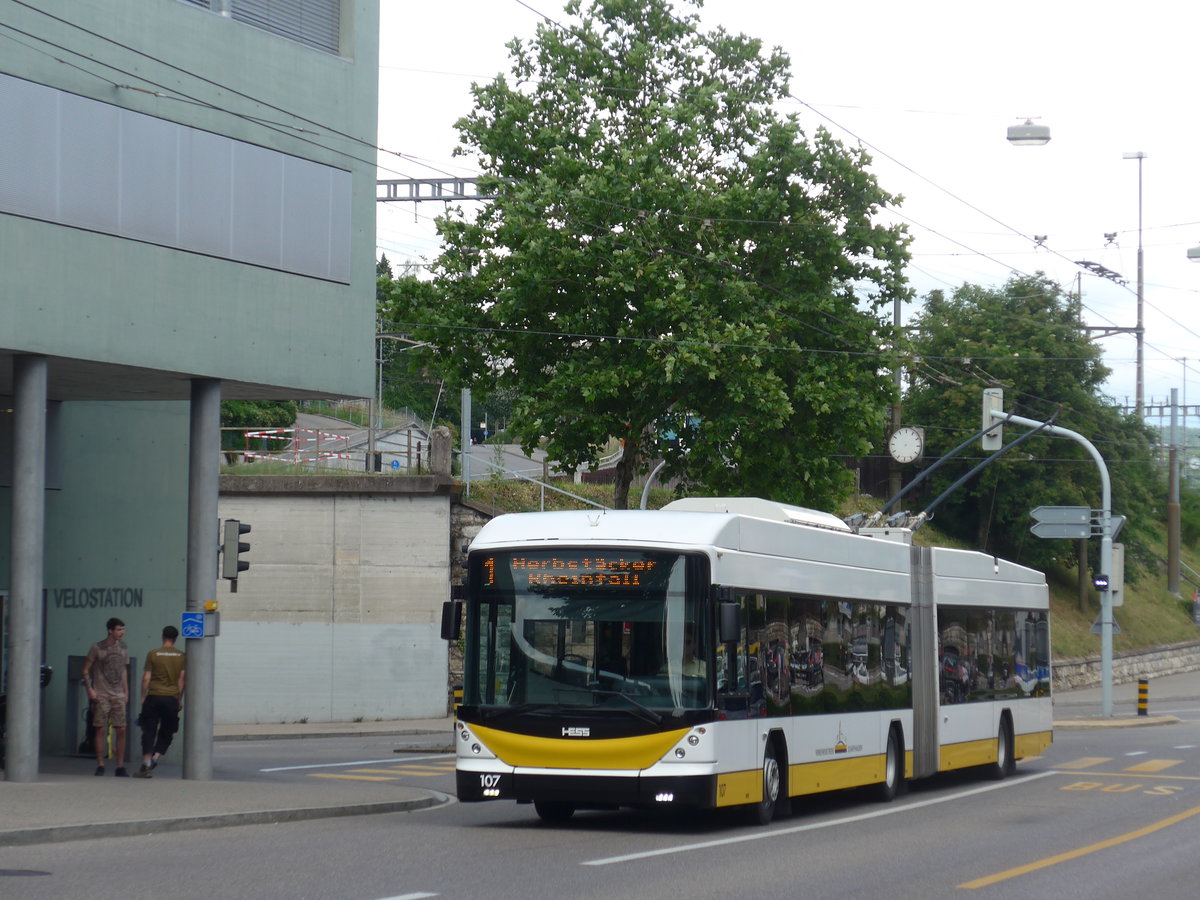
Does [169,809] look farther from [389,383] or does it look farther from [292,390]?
[389,383]

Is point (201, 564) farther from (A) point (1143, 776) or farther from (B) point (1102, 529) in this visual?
(B) point (1102, 529)

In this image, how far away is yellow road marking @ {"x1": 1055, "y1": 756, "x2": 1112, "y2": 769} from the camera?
963 inches

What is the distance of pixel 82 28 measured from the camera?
59.8 feet

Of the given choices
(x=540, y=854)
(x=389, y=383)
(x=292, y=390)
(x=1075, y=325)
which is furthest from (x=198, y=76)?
(x=389, y=383)

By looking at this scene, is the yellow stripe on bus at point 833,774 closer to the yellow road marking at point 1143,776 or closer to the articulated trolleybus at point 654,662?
the articulated trolleybus at point 654,662

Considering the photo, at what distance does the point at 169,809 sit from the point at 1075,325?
5036 centimetres

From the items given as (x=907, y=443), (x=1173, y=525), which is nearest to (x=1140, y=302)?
(x=1173, y=525)

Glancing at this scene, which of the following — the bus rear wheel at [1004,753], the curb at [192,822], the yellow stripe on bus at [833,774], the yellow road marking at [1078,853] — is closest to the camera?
the yellow road marking at [1078,853]

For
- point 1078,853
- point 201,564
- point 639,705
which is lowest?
point 1078,853

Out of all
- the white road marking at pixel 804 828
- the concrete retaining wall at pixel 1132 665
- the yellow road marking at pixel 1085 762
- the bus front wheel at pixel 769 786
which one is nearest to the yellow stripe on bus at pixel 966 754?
the white road marking at pixel 804 828

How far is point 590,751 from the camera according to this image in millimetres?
14016

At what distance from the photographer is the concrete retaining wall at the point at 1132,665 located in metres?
54.4

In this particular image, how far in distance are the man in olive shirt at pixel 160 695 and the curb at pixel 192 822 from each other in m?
→ 3.90

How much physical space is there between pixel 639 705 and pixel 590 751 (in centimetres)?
57
